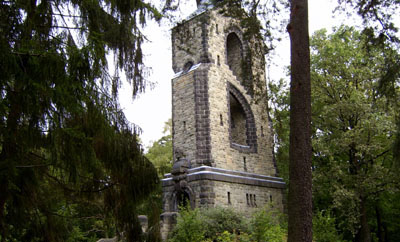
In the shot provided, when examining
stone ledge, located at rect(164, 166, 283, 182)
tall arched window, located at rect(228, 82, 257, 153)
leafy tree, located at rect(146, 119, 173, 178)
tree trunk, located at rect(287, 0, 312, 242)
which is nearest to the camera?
tree trunk, located at rect(287, 0, 312, 242)

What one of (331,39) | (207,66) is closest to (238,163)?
(207,66)

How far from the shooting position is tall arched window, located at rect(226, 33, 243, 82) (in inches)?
722

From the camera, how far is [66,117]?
4.34 m

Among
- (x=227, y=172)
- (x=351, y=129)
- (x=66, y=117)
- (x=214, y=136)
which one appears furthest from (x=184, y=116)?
(x=66, y=117)

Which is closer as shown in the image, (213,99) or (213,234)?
(213,234)

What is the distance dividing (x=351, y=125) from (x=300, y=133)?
1137cm

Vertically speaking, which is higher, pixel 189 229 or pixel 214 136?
pixel 214 136

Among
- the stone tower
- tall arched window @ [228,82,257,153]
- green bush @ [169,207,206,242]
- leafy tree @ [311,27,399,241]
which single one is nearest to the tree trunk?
green bush @ [169,207,206,242]

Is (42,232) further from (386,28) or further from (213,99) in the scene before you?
(213,99)

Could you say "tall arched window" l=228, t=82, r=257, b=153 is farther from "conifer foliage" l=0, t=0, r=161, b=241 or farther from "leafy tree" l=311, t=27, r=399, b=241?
"conifer foliage" l=0, t=0, r=161, b=241

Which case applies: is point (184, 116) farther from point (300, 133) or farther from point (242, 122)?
point (300, 133)

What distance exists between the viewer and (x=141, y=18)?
237 inches

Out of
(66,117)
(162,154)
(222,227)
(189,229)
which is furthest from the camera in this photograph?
(162,154)

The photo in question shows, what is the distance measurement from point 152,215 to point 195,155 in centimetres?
890
